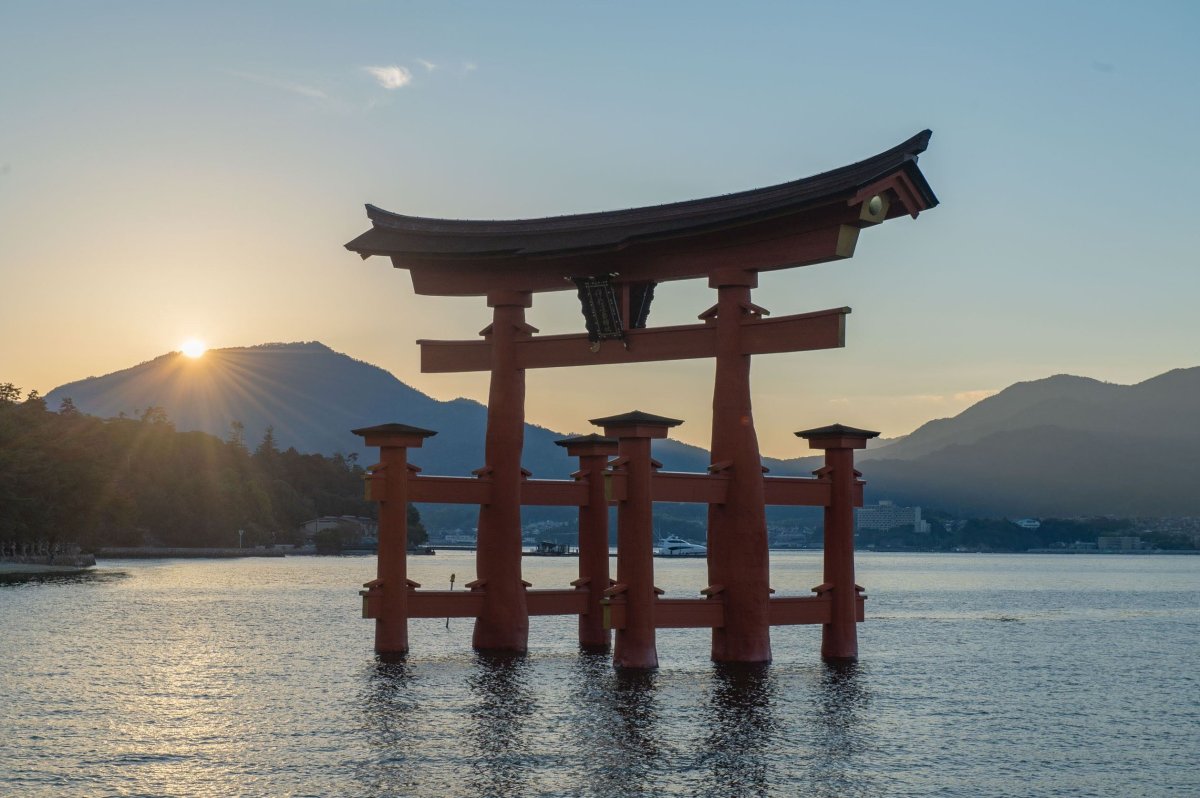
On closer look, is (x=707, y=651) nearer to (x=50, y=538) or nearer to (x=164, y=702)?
(x=164, y=702)

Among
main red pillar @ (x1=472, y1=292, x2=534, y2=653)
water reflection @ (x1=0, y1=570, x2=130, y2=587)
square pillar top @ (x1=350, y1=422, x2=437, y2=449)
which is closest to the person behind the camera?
square pillar top @ (x1=350, y1=422, x2=437, y2=449)

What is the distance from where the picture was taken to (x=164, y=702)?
32.0m

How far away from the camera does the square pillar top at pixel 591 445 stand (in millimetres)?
37625

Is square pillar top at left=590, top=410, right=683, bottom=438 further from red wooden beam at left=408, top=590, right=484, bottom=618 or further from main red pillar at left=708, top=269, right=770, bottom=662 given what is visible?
red wooden beam at left=408, top=590, right=484, bottom=618

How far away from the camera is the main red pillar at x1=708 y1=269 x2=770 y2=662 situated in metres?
32.7

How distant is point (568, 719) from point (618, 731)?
1.63m

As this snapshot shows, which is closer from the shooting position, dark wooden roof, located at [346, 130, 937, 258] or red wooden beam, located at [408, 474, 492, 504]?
dark wooden roof, located at [346, 130, 937, 258]

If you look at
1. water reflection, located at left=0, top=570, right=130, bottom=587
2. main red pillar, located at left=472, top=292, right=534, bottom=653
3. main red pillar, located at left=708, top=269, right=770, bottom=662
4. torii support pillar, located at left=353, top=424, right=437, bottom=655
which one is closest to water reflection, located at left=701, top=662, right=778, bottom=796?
main red pillar, located at left=708, top=269, right=770, bottom=662

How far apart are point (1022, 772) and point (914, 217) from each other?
1369 cm

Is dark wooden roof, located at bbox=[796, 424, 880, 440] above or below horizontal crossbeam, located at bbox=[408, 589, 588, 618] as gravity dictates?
above

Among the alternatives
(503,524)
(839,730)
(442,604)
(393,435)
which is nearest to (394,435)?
(393,435)

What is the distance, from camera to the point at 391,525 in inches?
1340

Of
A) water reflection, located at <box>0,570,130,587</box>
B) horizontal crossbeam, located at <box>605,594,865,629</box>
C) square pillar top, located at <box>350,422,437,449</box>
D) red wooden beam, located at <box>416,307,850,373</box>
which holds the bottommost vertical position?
water reflection, located at <box>0,570,130,587</box>

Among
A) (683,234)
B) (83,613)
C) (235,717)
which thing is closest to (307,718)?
(235,717)
